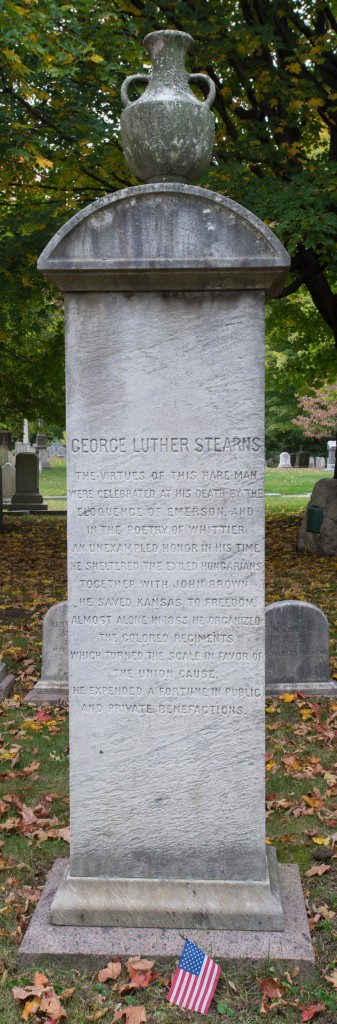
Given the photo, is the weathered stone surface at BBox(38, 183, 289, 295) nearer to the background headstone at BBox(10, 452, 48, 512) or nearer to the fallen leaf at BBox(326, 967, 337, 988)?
the fallen leaf at BBox(326, 967, 337, 988)

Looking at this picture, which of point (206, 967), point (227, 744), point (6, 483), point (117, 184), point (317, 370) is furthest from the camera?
point (6, 483)

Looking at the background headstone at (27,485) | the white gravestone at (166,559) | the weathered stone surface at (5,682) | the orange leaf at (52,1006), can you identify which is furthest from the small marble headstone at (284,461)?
the orange leaf at (52,1006)

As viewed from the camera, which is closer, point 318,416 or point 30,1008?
→ point 30,1008

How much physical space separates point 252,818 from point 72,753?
84cm

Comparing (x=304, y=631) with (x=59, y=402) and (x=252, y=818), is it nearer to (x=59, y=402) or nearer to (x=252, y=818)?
(x=252, y=818)

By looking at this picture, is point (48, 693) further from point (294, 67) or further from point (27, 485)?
point (27, 485)

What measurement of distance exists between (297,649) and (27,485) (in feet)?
57.0

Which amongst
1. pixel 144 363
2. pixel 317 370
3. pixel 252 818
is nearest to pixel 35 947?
pixel 252 818

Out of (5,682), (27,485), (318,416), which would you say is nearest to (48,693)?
(5,682)

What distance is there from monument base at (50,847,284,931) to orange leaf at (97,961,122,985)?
0.21 metres

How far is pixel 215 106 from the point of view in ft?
40.7

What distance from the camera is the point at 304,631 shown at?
7.15m

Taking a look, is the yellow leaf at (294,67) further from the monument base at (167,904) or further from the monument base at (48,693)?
the monument base at (167,904)

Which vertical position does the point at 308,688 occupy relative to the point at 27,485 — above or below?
above
